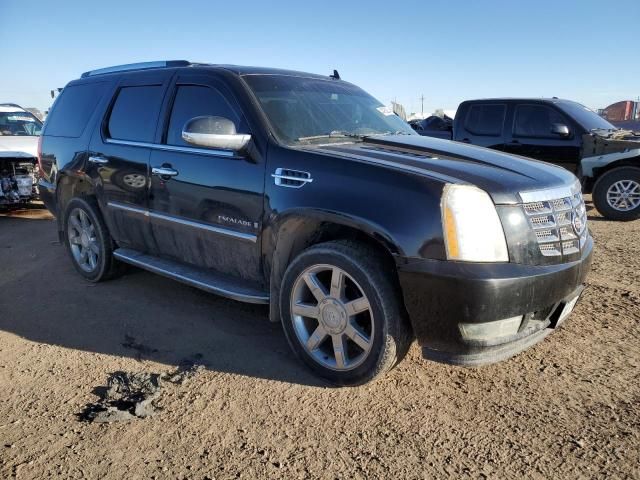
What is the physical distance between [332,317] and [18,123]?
9846mm

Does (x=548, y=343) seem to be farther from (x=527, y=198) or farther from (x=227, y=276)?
(x=227, y=276)

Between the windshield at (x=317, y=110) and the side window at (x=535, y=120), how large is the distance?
4991 millimetres

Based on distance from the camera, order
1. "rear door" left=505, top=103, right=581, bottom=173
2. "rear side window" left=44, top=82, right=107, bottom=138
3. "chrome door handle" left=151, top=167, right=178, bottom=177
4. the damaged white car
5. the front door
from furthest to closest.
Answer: the damaged white car < "rear door" left=505, top=103, right=581, bottom=173 < "rear side window" left=44, top=82, right=107, bottom=138 < "chrome door handle" left=151, top=167, right=178, bottom=177 < the front door

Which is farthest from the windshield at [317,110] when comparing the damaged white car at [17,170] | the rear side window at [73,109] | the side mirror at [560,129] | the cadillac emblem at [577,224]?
the damaged white car at [17,170]

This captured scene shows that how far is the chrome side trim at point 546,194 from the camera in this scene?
2684mm

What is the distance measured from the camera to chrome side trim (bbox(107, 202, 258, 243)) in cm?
340

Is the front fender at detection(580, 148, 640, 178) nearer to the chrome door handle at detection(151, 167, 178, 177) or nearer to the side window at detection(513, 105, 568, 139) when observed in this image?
the side window at detection(513, 105, 568, 139)

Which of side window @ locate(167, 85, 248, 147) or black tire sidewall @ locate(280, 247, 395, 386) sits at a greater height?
side window @ locate(167, 85, 248, 147)

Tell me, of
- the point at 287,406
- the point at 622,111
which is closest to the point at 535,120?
the point at 287,406

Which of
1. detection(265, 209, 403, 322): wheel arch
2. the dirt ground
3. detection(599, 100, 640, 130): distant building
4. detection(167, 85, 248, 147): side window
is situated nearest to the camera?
the dirt ground

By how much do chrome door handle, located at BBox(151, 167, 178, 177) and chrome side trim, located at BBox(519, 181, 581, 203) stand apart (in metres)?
2.43

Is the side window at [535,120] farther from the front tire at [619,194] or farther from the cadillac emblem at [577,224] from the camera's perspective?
the cadillac emblem at [577,224]

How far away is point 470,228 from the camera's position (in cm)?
254

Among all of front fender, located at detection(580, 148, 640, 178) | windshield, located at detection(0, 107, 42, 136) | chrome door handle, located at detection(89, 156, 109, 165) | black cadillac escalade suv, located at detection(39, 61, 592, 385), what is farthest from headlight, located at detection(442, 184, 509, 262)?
windshield, located at detection(0, 107, 42, 136)
